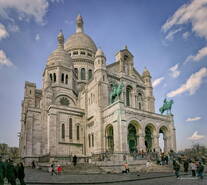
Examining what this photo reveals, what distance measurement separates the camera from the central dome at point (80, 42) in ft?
201

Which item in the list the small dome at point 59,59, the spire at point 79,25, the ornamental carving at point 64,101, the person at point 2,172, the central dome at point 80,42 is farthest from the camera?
the spire at point 79,25

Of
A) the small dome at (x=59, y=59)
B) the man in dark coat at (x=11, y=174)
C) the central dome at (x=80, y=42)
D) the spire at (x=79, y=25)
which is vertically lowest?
the man in dark coat at (x=11, y=174)

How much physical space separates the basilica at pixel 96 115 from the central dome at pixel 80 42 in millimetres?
11626

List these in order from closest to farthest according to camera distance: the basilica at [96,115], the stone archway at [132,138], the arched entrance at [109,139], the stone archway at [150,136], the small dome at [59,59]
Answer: the basilica at [96,115] → the arched entrance at [109,139] → the stone archway at [132,138] → the stone archway at [150,136] → the small dome at [59,59]

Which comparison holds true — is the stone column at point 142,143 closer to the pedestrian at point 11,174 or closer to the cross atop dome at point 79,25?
the pedestrian at point 11,174

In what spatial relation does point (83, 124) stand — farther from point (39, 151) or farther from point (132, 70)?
point (132, 70)

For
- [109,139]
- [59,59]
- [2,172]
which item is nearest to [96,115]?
[109,139]

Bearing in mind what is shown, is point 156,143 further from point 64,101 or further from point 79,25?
point 79,25

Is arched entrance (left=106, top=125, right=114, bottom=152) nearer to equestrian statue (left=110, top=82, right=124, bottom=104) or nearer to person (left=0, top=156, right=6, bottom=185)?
equestrian statue (left=110, top=82, right=124, bottom=104)

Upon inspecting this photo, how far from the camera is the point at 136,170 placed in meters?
27.6

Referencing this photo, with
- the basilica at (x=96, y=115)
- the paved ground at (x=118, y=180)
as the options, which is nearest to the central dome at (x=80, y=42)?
the basilica at (x=96, y=115)

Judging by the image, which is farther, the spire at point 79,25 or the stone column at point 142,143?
the spire at point 79,25

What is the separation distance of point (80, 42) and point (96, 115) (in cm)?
3123

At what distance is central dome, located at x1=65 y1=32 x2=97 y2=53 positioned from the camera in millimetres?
61281
